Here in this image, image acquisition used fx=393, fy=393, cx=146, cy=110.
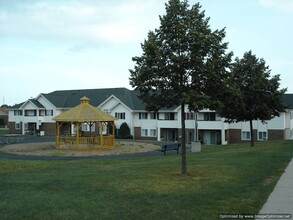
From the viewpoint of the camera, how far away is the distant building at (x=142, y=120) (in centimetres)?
5419

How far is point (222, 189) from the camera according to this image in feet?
38.0

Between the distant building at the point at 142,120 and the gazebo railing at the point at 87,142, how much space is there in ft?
18.6

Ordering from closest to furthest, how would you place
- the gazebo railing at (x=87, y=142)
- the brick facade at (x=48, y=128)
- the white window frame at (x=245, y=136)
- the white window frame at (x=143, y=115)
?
the gazebo railing at (x=87, y=142), the white window frame at (x=245, y=136), the white window frame at (x=143, y=115), the brick facade at (x=48, y=128)

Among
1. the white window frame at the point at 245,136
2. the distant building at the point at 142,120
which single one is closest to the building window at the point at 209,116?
the distant building at the point at 142,120

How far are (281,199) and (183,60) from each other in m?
5.83

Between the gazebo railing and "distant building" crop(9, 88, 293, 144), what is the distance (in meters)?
5.68

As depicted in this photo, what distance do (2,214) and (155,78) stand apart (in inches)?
296

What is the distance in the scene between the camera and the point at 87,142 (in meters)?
39.0

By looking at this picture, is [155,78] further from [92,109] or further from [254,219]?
[92,109]

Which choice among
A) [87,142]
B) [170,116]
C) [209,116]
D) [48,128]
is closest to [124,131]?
[170,116]

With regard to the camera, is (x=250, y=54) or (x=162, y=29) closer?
(x=162, y=29)

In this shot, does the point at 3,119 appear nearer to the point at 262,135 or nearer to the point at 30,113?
the point at 30,113

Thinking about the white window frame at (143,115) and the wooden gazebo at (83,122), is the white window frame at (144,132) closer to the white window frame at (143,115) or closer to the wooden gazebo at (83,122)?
the white window frame at (143,115)

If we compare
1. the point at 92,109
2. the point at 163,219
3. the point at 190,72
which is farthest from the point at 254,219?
the point at 92,109
